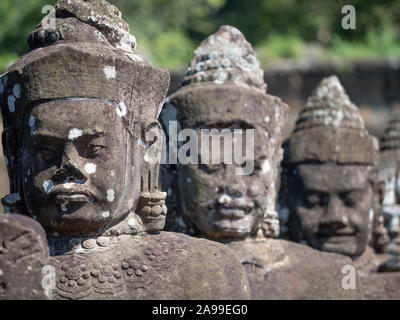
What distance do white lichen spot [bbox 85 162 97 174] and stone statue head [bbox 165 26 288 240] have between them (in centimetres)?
138

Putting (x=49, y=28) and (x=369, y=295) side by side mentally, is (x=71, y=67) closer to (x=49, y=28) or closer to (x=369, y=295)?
(x=49, y=28)

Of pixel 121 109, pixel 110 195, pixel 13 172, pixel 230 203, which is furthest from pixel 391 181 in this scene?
pixel 13 172

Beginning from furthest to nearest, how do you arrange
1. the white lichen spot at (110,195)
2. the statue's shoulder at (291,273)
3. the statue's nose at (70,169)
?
the statue's shoulder at (291,273)
the white lichen spot at (110,195)
the statue's nose at (70,169)

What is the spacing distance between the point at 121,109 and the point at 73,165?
449mm

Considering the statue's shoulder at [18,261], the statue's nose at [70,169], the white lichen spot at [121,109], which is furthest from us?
the white lichen spot at [121,109]

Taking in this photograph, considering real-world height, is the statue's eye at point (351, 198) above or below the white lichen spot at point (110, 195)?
below

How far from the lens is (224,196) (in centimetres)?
451

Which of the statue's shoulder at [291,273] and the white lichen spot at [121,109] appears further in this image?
the statue's shoulder at [291,273]

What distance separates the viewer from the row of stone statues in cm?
330

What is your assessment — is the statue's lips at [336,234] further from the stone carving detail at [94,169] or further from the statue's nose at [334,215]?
the stone carving detail at [94,169]

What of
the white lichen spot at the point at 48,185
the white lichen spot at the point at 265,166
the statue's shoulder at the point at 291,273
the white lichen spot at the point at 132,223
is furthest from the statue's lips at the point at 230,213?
the white lichen spot at the point at 48,185

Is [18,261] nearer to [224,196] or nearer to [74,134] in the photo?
[74,134]

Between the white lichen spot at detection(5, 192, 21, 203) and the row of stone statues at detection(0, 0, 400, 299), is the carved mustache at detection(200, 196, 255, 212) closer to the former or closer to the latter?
the row of stone statues at detection(0, 0, 400, 299)

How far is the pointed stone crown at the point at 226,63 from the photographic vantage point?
189 inches
